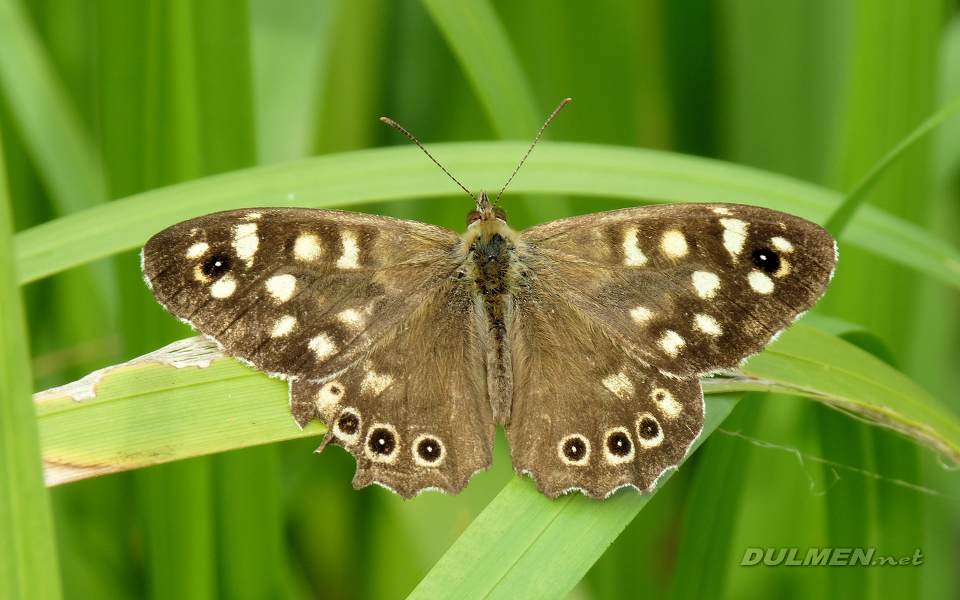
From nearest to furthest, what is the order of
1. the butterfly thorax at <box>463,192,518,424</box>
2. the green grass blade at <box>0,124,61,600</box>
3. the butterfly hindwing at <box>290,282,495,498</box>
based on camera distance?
the green grass blade at <box>0,124,61,600</box>
the butterfly hindwing at <box>290,282,495,498</box>
the butterfly thorax at <box>463,192,518,424</box>

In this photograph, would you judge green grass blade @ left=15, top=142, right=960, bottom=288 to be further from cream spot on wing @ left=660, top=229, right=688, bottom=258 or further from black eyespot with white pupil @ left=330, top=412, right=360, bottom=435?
black eyespot with white pupil @ left=330, top=412, right=360, bottom=435

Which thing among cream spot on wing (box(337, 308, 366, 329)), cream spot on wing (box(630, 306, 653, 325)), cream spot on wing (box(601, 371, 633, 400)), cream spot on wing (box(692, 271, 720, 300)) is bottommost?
cream spot on wing (box(601, 371, 633, 400))

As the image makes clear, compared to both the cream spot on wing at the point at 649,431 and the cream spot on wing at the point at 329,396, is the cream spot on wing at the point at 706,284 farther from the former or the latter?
the cream spot on wing at the point at 329,396

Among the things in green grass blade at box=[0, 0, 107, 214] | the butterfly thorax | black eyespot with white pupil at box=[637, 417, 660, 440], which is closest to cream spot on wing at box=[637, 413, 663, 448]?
black eyespot with white pupil at box=[637, 417, 660, 440]

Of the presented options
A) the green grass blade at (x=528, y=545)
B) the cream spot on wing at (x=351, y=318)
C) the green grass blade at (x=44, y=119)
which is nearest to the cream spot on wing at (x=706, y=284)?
the green grass blade at (x=528, y=545)

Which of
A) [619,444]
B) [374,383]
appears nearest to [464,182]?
[374,383]

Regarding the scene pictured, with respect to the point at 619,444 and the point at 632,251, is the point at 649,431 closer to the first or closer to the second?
the point at 619,444
